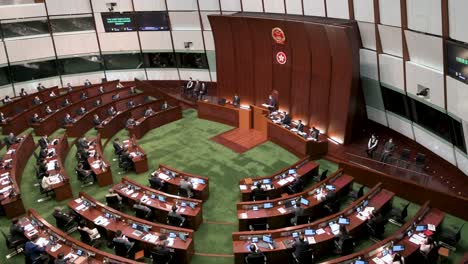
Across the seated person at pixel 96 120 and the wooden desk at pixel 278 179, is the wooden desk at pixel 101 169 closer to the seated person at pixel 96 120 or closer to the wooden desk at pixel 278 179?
the seated person at pixel 96 120

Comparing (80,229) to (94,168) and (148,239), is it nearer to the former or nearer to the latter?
(148,239)

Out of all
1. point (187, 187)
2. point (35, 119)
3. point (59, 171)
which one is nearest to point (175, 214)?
point (187, 187)

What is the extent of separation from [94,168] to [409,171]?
32.7ft

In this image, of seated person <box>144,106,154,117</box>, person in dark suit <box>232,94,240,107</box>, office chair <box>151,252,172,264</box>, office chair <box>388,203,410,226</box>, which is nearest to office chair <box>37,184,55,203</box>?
office chair <box>151,252,172,264</box>

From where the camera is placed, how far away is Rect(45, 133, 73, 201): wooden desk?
39.1 feet

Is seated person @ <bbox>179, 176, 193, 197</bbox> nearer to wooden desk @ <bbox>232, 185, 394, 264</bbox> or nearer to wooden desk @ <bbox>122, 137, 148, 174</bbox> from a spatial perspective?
wooden desk @ <bbox>122, 137, 148, 174</bbox>

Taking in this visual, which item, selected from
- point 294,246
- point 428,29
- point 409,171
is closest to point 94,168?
point 294,246

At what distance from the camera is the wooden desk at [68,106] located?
1627 cm

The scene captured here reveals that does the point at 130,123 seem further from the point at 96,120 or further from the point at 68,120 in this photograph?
the point at 68,120

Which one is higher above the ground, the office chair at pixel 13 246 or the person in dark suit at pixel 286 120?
the person in dark suit at pixel 286 120

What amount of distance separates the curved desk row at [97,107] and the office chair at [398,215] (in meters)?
12.4

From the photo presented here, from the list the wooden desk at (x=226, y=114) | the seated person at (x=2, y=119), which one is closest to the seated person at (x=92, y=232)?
the wooden desk at (x=226, y=114)

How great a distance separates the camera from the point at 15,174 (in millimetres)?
12398

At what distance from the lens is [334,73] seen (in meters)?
14.0
